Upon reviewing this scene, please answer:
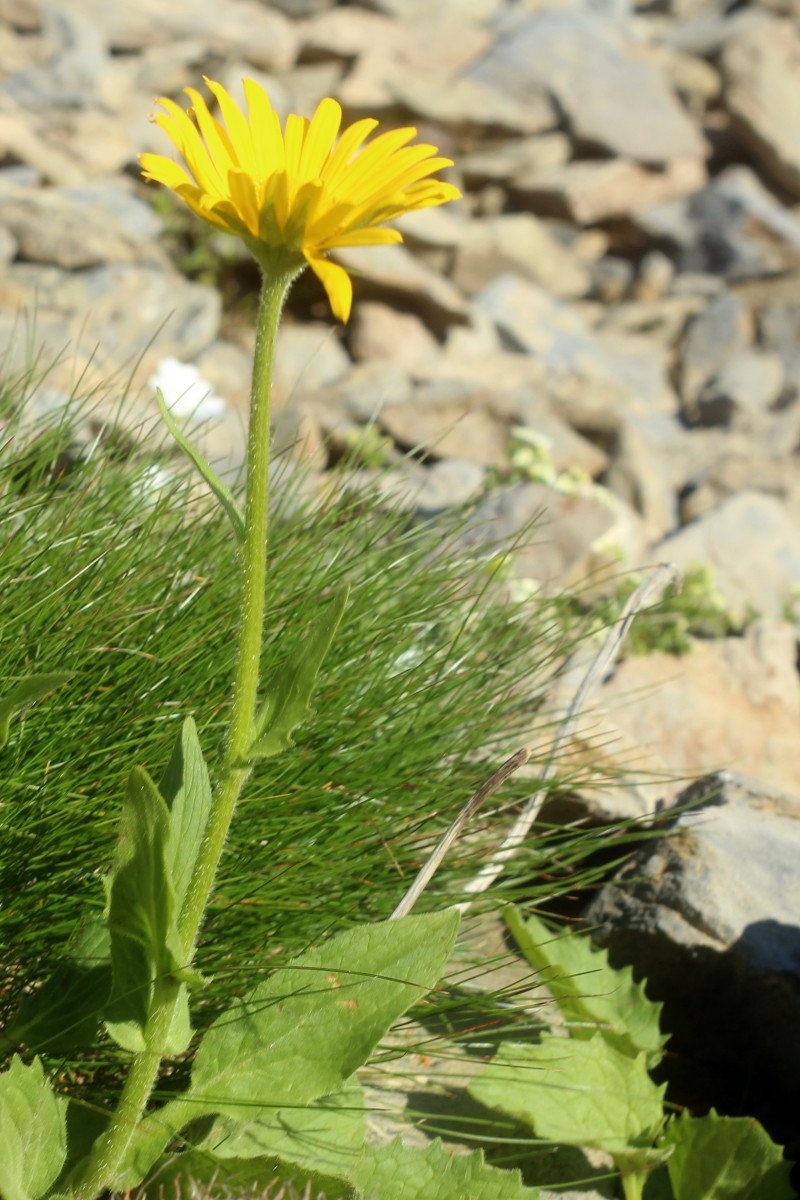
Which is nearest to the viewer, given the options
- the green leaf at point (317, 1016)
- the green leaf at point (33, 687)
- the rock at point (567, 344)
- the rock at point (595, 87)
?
the green leaf at point (33, 687)

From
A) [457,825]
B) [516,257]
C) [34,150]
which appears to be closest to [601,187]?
[516,257]

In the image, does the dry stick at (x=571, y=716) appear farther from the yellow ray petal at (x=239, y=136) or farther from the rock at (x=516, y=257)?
the rock at (x=516, y=257)

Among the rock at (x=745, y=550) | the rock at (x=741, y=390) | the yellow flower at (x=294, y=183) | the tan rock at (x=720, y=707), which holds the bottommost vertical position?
the rock at (x=741, y=390)

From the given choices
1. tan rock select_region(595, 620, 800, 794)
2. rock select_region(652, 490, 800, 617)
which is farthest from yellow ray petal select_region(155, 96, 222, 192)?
rock select_region(652, 490, 800, 617)

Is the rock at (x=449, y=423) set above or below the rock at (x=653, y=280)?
above

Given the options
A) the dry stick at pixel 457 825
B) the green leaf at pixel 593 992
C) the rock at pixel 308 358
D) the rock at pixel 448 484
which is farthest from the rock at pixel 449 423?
the dry stick at pixel 457 825

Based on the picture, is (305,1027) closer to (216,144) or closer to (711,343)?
(216,144)
